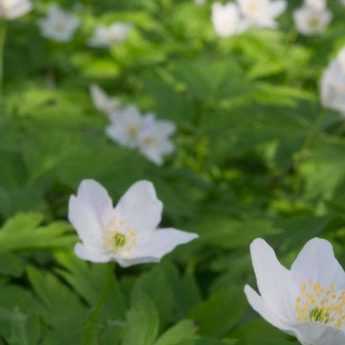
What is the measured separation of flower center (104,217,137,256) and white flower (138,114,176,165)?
148cm

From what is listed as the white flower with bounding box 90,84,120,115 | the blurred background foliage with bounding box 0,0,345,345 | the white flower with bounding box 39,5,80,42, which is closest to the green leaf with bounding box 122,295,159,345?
the blurred background foliage with bounding box 0,0,345,345

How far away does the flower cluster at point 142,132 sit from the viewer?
3.14 meters

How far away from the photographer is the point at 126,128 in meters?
3.17

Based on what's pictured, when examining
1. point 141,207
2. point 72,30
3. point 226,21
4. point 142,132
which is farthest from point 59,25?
point 141,207

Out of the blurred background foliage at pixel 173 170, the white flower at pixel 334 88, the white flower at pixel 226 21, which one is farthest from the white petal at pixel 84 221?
the white flower at pixel 226 21

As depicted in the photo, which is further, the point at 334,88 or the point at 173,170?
the point at 334,88

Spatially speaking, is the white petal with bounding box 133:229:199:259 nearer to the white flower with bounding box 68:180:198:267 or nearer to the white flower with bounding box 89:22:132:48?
the white flower with bounding box 68:180:198:267

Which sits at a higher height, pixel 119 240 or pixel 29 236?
pixel 119 240

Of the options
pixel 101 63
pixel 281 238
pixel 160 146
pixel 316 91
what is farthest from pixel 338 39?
pixel 281 238

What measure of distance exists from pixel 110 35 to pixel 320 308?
299cm

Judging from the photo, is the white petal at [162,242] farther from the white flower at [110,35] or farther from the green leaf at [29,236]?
the white flower at [110,35]

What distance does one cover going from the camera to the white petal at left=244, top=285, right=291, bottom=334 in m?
1.28

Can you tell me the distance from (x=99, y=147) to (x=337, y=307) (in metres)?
1.39

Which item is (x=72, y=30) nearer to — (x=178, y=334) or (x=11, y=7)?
(x=11, y=7)
